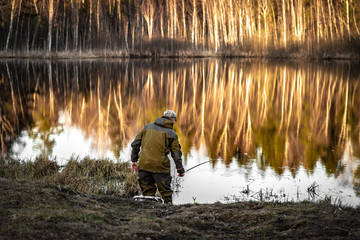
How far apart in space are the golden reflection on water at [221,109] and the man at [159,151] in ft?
13.4

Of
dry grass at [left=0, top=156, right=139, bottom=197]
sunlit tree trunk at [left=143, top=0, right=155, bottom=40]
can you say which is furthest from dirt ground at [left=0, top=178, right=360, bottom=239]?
sunlit tree trunk at [left=143, top=0, right=155, bottom=40]

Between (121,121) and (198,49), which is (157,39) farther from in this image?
(121,121)

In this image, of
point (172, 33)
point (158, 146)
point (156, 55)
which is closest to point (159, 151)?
point (158, 146)

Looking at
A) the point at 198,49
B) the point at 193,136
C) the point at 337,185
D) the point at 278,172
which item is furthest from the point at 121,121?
the point at 198,49

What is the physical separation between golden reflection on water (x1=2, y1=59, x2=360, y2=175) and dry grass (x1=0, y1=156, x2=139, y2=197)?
2.80m

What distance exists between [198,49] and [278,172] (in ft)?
167

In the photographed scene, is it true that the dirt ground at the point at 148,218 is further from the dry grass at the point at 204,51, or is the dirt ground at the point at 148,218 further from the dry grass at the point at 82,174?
the dry grass at the point at 204,51

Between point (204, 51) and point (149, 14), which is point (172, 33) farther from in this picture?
point (149, 14)

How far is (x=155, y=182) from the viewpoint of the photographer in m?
8.51

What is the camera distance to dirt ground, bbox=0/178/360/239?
5160 mm

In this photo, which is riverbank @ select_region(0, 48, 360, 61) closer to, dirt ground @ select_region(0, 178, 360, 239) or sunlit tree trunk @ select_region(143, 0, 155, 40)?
sunlit tree trunk @ select_region(143, 0, 155, 40)

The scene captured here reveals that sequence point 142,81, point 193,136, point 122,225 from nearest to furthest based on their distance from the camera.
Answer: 1. point 122,225
2. point 193,136
3. point 142,81

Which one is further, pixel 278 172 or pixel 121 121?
pixel 121 121

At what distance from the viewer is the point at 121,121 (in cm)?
1839
